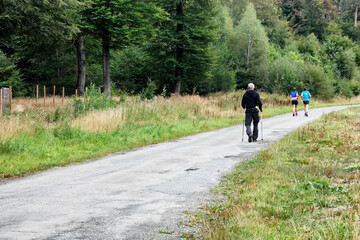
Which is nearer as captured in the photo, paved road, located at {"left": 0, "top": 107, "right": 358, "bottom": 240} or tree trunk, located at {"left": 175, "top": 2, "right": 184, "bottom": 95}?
paved road, located at {"left": 0, "top": 107, "right": 358, "bottom": 240}

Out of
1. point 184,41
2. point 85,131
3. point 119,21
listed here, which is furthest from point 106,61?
point 85,131

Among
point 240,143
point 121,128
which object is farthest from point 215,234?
point 121,128

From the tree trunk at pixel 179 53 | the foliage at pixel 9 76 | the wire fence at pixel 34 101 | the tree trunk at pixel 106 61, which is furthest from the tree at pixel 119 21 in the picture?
the foliage at pixel 9 76

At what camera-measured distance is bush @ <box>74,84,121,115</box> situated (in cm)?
1636

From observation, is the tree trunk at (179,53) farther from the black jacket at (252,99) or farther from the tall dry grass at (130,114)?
the black jacket at (252,99)

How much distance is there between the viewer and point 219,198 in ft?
19.7

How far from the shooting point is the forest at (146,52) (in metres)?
22.2

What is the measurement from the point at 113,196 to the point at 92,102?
1145 cm

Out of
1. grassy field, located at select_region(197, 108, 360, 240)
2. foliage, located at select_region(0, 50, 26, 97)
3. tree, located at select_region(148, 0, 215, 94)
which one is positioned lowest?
grassy field, located at select_region(197, 108, 360, 240)

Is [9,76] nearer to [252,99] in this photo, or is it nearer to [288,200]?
[252,99]

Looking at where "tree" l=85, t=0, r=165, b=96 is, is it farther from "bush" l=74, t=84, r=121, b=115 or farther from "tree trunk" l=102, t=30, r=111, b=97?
"bush" l=74, t=84, r=121, b=115

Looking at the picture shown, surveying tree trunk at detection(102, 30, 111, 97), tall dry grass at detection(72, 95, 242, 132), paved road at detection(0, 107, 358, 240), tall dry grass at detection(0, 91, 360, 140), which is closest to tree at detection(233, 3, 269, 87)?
tall dry grass at detection(0, 91, 360, 140)

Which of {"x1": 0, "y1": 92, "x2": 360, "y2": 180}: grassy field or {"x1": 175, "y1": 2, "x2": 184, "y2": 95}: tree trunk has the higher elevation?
{"x1": 175, "y1": 2, "x2": 184, "y2": 95}: tree trunk

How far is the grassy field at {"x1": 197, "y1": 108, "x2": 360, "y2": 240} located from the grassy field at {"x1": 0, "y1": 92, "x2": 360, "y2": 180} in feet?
16.7
